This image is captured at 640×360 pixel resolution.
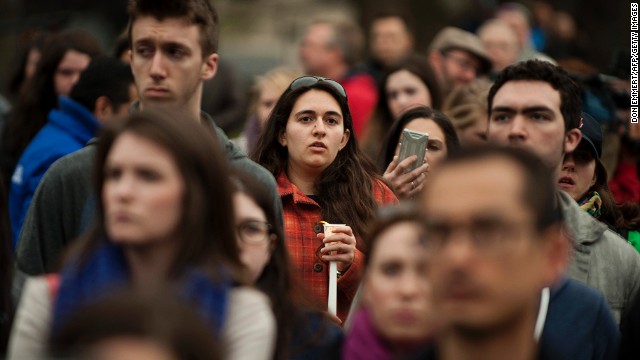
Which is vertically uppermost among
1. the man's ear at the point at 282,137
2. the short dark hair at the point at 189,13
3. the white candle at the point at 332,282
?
the short dark hair at the point at 189,13

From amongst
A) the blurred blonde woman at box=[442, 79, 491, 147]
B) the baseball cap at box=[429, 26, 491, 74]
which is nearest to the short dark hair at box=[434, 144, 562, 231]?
the blurred blonde woman at box=[442, 79, 491, 147]

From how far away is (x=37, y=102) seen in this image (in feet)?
36.0

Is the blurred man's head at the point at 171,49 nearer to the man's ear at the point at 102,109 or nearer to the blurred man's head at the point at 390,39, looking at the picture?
the man's ear at the point at 102,109

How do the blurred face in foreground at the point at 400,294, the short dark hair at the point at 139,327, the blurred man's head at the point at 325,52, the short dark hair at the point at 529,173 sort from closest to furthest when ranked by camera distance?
the short dark hair at the point at 139,327, the short dark hair at the point at 529,173, the blurred face in foreground at the point at 400,294, the blurred man's head at the point at 325,52

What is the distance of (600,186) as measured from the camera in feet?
28.3

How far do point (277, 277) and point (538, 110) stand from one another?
263 centimetres

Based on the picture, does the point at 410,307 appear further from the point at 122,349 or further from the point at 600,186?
the point at 600,186

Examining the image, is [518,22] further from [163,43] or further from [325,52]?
[163,43]

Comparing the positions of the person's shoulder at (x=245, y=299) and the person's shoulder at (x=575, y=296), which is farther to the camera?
the person's shoulder at (x=575, y=296)

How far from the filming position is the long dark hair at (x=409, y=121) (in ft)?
30.5

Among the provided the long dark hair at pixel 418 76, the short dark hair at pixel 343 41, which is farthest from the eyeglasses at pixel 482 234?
the short dark hair at pixel 343 41

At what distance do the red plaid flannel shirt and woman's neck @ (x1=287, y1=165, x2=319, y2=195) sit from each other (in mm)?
90

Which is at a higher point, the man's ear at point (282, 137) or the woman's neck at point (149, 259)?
the woman's neck at point (149, 259)

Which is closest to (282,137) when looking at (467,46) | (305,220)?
(305,220)
